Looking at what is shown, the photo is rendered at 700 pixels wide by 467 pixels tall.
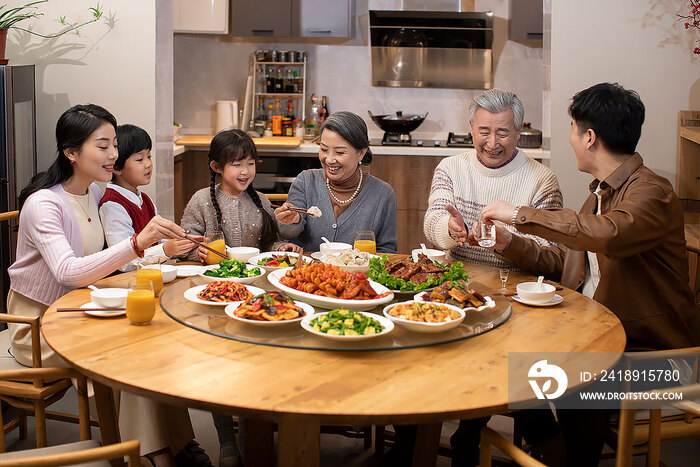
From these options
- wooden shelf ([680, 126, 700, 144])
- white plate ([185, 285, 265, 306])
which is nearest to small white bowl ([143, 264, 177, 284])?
white plate ([185, 285, 265, 306])

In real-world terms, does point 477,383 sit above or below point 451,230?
below

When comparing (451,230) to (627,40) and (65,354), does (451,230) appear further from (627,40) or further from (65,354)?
(627,40)

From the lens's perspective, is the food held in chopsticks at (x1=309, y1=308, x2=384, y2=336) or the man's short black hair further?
the man's short black hair

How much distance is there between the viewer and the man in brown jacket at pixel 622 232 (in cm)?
229

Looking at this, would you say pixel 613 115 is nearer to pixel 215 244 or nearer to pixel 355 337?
pixel 355 337

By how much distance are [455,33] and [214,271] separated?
13.0 ft

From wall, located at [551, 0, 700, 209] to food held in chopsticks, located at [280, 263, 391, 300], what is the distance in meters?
2.29

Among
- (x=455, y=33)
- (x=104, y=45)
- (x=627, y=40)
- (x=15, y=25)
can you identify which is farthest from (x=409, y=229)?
(x=15, y=25)

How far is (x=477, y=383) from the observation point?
1693 mm

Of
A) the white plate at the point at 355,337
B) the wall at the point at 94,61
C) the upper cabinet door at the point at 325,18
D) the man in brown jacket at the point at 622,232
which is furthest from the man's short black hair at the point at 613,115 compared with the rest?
the upper cabinet door at the point at 325,18

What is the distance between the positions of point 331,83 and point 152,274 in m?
4.17

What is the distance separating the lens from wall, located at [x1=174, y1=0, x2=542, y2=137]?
6121mm

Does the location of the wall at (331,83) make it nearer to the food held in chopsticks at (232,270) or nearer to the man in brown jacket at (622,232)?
the man in brown jacket at (622,232)

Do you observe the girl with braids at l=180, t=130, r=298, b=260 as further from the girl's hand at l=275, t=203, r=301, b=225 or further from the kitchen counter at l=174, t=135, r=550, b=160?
the kitchen counter at l=174, t=135, r=550, b=160
